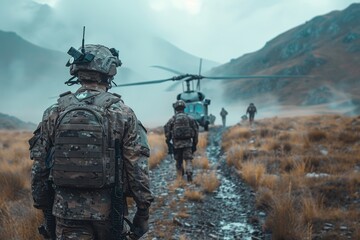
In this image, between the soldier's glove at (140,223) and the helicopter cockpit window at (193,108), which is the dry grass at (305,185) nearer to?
the soldier's glove at (140,223)

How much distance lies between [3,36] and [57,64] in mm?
30692

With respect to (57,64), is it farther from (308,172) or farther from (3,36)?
(308,172)

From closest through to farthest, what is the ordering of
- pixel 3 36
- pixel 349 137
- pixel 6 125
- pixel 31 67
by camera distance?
pixel 349 137 → pixel 6 125 → pixel 31 67 → pixel 3 36

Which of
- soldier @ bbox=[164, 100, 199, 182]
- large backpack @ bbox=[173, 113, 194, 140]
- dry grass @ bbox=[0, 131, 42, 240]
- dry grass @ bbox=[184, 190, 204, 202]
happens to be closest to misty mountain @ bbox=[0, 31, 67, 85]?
dry grass @ bbox=[0, 131, 42, 240]

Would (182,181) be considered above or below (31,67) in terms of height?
below

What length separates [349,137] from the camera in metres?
12.1

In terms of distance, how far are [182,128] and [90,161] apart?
5.79 m

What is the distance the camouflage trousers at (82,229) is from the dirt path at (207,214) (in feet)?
5.89

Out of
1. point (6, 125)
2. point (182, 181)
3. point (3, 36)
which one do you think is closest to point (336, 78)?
point (6, 125)

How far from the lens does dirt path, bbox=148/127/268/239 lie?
496 cm

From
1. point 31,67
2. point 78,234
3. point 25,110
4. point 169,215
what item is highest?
point 31,67

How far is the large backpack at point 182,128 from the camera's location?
332 inches

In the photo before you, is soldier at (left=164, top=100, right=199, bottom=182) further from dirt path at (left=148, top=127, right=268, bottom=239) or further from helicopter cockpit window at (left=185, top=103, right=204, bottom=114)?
helicopter cockpit window at (left=185, top=103, right=204, bottom=114)

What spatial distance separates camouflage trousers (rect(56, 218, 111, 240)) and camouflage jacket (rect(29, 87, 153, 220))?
0.08 metres
